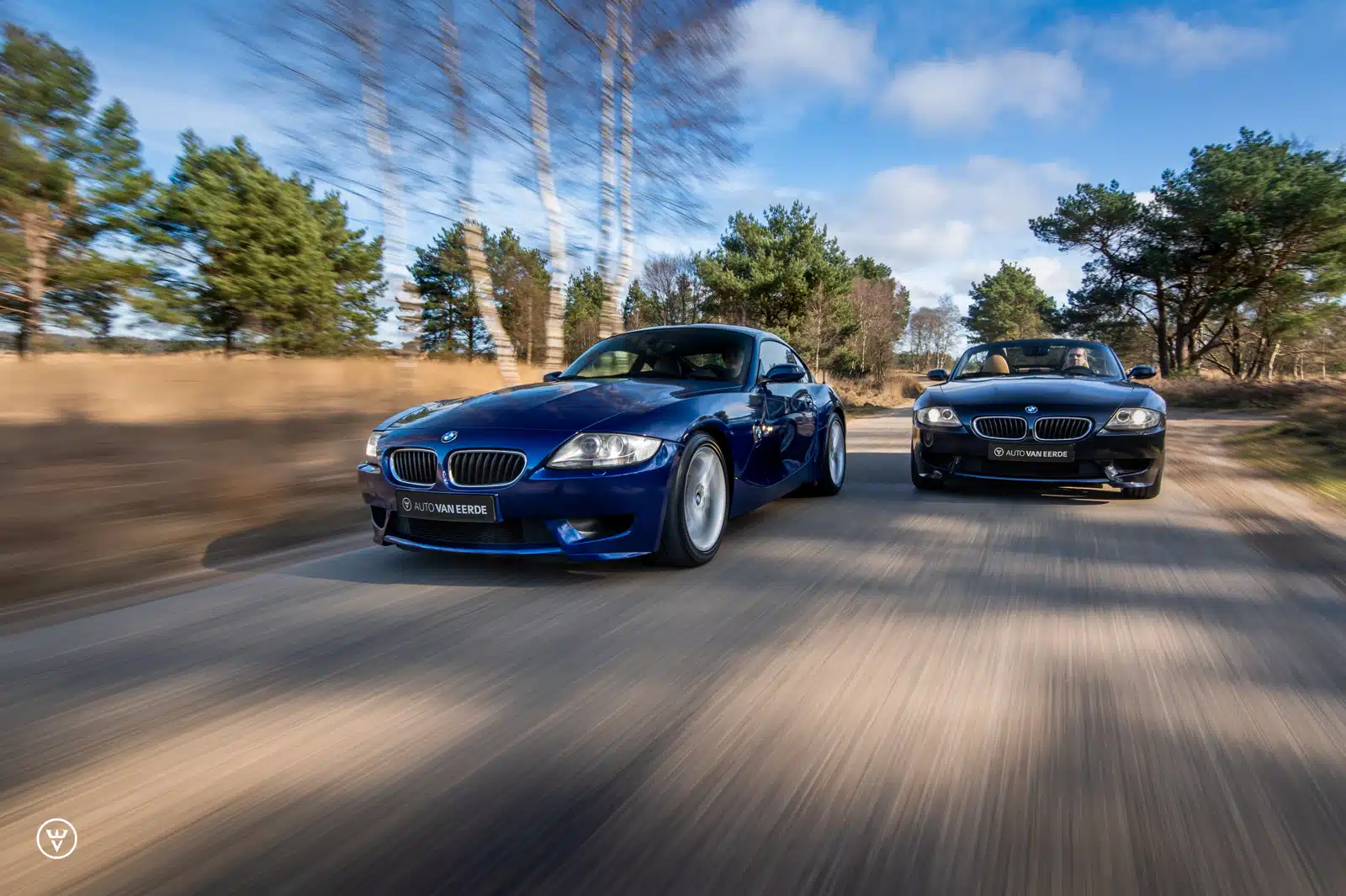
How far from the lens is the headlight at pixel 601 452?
362 cm

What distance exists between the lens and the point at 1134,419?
577 cm

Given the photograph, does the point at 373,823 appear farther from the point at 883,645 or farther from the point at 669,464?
the point at 669,464

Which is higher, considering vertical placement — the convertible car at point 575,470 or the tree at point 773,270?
the tree at point 773,270

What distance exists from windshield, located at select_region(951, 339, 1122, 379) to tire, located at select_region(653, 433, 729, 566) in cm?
405

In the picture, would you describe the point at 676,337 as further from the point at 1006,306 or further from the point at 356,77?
the point at 1006,306

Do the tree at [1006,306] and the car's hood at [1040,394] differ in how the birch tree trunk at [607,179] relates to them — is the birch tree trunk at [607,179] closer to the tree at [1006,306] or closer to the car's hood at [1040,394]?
the car's hood at [1040,394]

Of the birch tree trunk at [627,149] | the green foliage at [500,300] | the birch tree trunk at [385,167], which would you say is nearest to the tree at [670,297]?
the green foliage at [500,300]

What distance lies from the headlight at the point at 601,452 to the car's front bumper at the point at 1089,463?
3.25 meters

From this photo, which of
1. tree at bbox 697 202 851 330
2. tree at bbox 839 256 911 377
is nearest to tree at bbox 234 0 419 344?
tree at bbox 697 202 851 330

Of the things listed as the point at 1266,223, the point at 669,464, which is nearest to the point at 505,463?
the point at 669,464

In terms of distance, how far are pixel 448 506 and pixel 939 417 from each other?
4.09m

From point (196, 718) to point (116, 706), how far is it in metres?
0.28

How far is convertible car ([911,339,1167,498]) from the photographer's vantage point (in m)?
5.75

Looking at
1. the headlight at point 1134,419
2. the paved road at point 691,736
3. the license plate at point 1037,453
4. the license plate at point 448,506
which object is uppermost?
the headlight at point 1134,419
